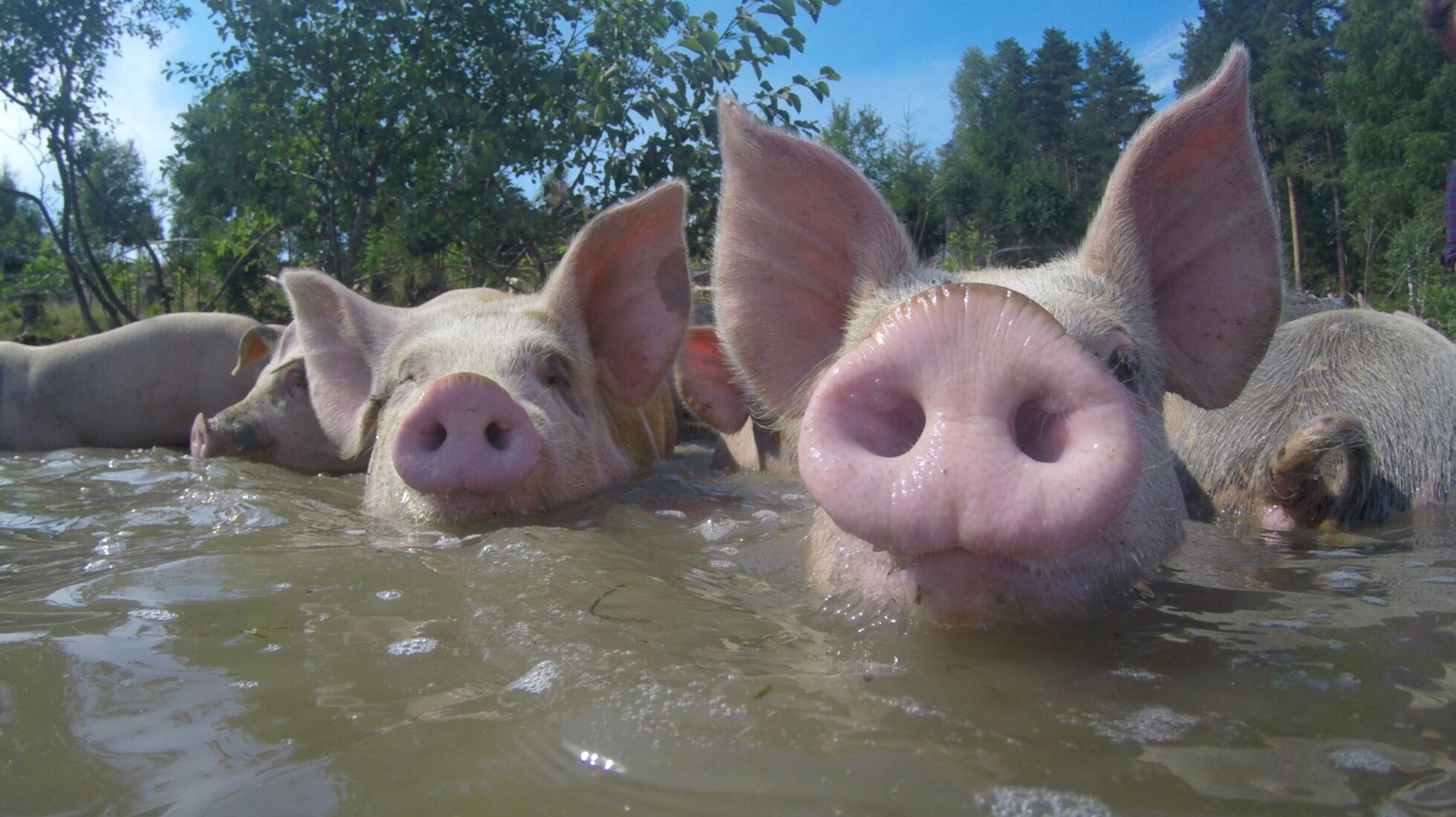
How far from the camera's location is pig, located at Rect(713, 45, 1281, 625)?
171 cm

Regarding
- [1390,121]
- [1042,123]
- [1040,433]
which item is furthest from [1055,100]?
[1040,433]

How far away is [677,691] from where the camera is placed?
1555mm

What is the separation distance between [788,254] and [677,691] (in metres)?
1.51

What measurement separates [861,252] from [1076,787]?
1748 millimetres

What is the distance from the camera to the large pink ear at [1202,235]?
2635 millimetres

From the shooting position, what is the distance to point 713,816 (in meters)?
1.20

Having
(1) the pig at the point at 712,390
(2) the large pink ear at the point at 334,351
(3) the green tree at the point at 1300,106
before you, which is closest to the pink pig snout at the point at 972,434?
(1) the pig at the point at 712,390

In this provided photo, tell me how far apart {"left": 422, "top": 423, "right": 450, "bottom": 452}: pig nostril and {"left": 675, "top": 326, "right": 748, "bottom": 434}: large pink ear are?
1.68m

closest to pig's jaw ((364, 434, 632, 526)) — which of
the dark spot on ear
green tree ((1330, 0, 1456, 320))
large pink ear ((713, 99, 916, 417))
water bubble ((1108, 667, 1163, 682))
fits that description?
the dark spot on ear

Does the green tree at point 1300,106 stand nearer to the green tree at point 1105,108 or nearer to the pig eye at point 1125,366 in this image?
the green tree at point 1105,108

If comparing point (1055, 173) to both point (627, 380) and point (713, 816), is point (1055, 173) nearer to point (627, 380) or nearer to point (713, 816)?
point (627, 380)

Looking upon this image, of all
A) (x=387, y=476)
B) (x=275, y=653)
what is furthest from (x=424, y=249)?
(x=275, y=653)

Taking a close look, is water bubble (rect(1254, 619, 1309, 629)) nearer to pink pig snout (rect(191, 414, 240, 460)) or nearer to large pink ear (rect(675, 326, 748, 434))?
large pink ear (rect(675, 326, 748, 434))

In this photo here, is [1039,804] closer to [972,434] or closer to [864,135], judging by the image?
[972,434]
